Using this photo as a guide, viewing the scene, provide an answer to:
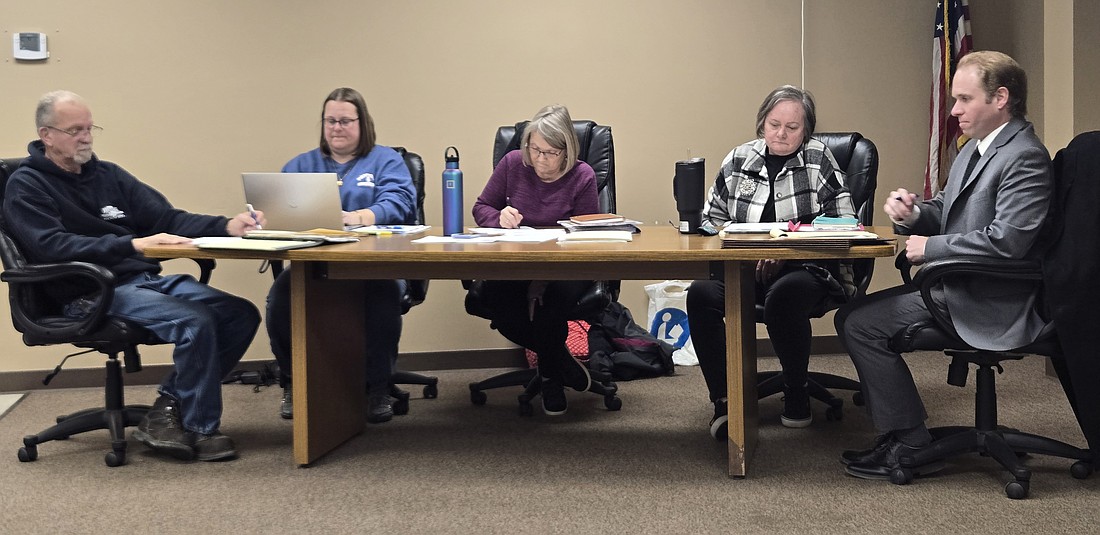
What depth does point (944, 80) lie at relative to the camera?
14.5 ft

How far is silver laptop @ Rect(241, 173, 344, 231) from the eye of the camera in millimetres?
3010

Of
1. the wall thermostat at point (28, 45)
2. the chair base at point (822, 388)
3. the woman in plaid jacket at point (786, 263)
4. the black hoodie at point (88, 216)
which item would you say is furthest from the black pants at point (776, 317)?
the wall thermostat at point (28, 45)

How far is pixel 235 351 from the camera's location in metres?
3.17

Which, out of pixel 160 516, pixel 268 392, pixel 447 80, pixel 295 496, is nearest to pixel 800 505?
pixel 295 496

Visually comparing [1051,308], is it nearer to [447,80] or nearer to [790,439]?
[790,439]

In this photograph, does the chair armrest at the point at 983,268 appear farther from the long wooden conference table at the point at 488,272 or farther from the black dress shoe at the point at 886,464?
the black dress shoe at the point at 886,464

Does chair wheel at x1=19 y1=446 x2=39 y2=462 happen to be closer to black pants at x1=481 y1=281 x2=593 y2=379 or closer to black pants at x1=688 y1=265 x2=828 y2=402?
black pants at x1=481 y1=281 x2=593 y2=379

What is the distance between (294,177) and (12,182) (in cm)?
82

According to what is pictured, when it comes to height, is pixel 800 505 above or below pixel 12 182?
below

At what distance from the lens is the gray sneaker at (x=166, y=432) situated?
2961 mm

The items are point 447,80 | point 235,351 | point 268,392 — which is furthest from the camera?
point 447,80

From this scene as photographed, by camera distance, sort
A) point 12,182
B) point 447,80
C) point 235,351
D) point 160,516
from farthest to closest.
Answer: point 447,80, point 235,351, point 12,182, point 160,516

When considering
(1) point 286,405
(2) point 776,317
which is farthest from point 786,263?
(1) point 286,405

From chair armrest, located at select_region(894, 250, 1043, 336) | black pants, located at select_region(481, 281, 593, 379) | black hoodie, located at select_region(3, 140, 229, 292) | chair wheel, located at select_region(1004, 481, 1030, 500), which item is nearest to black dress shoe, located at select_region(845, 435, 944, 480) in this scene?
chair wheel, located at select_region(1004, 481, 1030, 500)
